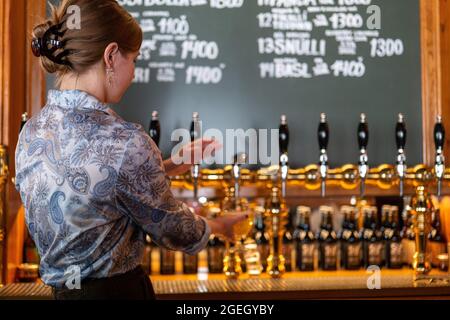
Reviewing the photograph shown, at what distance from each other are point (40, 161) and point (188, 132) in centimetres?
142

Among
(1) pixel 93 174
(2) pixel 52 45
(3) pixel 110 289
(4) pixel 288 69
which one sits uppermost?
(4) pixel 288 69

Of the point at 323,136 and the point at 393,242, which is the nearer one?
the point at 323,136

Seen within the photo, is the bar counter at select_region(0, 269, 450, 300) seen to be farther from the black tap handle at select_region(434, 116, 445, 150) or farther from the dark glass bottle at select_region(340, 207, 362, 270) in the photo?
the black tap handle at select_region(434, 116, 445, 150)

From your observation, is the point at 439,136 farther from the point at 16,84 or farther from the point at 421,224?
the point at 16,84

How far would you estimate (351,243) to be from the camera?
288cm

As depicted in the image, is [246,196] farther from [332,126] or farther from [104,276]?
[104,276]

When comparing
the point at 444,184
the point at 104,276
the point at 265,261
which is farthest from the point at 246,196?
the point at 104,276

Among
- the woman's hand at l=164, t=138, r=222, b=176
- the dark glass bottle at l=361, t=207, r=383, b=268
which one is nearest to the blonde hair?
the woman's hand at l=164, t=138, r=222, b=176

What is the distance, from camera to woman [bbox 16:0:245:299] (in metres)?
1.44

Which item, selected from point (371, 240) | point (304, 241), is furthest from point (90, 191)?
→ point (371, 240)

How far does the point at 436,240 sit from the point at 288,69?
921 mm

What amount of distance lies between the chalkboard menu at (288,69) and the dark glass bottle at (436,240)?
0.94ft

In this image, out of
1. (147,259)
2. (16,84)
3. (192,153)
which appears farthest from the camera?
(147,259)

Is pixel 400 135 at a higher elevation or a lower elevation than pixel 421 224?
higher
